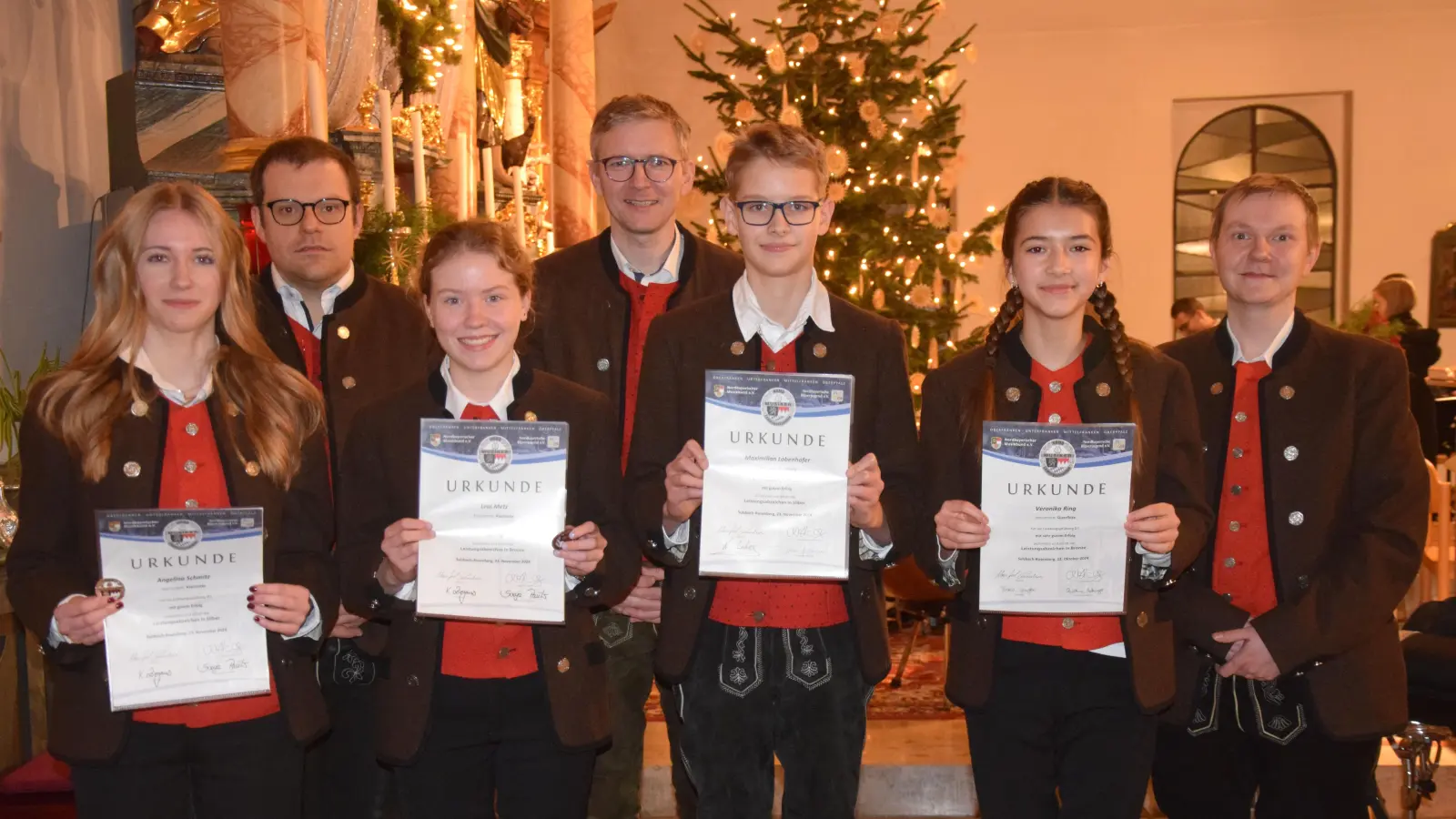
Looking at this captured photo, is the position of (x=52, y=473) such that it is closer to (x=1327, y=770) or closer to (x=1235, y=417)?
(x=1235, y=417)

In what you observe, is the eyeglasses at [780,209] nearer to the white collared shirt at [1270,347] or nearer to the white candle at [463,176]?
the white collared shirt at [1270,347]

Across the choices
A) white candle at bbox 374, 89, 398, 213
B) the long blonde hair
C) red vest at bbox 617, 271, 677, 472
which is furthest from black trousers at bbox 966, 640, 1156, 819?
white candle at bbox 374, 89, 398, 213

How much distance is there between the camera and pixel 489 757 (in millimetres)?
2602

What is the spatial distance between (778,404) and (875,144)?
4.51 metres

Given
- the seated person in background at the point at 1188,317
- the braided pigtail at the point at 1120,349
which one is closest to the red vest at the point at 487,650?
the braided pigtail at the point at 1120,349

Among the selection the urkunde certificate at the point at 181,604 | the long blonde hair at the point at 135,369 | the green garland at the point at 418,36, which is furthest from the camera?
the green garland at the point at 418,36

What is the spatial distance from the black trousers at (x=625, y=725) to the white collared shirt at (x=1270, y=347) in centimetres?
159

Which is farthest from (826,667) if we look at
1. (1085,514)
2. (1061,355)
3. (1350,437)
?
(1350,437)

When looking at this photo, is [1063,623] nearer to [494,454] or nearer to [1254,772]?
[1254,772]

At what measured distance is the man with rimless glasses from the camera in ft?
9.88

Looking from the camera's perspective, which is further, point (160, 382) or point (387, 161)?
point (387, 161)

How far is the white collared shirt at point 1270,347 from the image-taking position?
2908 mm

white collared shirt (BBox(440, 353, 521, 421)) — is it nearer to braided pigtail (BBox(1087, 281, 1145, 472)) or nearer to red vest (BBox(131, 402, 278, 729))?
red vest (BBox(131, 402, 278, 729))

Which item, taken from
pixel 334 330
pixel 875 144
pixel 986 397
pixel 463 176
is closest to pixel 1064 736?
pixel 986 397
